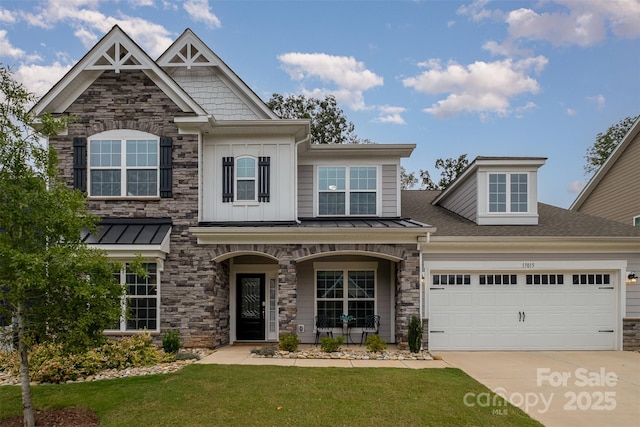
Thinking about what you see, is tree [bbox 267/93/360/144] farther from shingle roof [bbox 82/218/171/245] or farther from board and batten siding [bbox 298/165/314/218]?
shingle roof [bbox 82/218/171/245]

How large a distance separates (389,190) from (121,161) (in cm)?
782

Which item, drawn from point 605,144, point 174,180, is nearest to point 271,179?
point 174,180

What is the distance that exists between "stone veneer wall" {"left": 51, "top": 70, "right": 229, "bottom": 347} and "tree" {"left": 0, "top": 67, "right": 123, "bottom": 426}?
15.0ft

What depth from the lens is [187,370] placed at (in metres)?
8.02

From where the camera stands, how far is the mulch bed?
5.49 m

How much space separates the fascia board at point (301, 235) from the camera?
10117mm

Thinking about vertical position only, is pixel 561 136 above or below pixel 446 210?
above

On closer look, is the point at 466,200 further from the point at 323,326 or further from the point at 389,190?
the point at 323,326

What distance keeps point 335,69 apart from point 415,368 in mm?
20272

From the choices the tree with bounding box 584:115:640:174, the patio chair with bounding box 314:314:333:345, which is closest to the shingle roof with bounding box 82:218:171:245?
the patio chair with bounding box 314:314:333:345

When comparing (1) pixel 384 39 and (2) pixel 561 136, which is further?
(2) pixel 561 136


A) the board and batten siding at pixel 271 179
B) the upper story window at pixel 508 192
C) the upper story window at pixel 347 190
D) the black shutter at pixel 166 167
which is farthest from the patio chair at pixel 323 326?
the upper story window at pixel 508 192

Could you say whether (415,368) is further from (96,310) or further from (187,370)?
(96,310)

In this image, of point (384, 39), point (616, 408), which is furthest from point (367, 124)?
point (616, 408)
